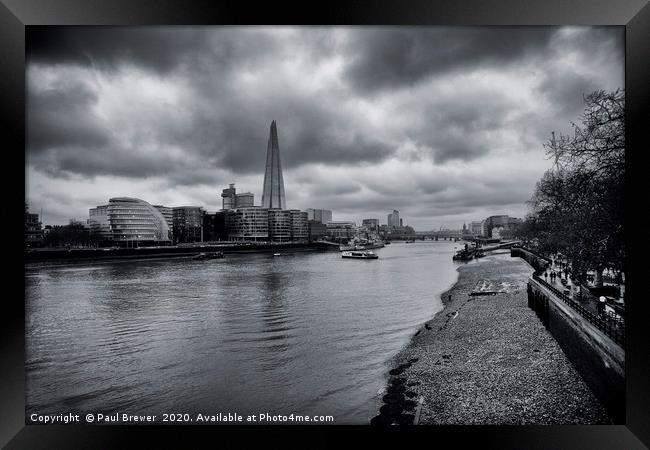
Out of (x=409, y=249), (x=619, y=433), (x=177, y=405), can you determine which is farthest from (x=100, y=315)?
(x=409, y=249)

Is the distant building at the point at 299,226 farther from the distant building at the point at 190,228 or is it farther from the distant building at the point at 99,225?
the distant building at the point at 99,225

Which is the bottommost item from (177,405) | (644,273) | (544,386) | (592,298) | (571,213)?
(177,405)

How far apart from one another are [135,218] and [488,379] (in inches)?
371

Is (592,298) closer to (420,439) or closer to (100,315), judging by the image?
(420,439)

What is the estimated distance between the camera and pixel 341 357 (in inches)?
267

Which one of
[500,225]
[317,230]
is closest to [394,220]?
[500,225]

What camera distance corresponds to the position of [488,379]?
5090mm

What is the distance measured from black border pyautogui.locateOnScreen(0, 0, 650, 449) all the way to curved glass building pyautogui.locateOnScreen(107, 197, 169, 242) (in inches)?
148

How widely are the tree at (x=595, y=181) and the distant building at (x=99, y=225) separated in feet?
27.3

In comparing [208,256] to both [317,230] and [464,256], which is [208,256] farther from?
[464,256]

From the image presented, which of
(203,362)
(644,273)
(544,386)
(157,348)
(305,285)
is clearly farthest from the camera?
(305,285)

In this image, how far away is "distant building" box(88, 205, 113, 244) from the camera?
22.9 feet

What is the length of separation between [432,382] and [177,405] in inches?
156

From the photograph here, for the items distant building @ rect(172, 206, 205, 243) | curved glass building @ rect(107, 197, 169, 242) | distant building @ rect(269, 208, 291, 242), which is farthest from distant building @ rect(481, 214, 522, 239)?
distant building @ rect(172, 206, 205, 243)
